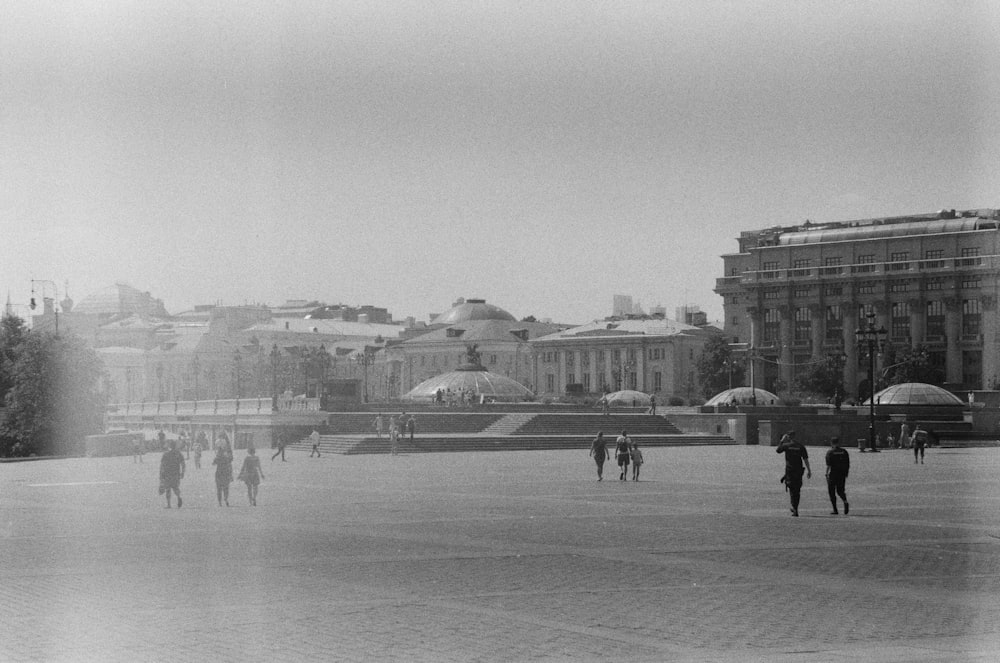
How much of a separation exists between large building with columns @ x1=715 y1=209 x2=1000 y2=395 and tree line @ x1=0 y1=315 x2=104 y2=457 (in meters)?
64.3

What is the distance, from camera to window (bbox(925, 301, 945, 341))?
12556 centimetres

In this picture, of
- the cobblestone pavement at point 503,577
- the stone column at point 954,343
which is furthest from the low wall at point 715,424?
the stone column at point 954,343

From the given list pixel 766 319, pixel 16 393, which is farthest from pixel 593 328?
pixel 16 393

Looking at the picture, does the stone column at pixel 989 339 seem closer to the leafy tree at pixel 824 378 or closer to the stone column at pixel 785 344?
the leafy tree at pixel 824 378

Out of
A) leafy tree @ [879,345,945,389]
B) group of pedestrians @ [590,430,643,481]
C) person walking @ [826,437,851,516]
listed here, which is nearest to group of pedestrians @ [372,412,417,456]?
group of pedestrians @ [590,430,643,481]

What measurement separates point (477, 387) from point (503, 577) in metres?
96.9

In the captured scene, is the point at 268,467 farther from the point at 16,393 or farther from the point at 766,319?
Answer: the point at 766,319

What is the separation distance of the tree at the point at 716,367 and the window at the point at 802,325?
250 inches

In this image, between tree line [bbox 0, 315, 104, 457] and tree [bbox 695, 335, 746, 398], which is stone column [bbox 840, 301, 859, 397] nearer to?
tree [bbox 695, 335, 746, 398]

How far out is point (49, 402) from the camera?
66500 mm

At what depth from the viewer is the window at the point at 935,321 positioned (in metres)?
126

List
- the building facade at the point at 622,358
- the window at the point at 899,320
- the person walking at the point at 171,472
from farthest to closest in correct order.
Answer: the building facade at the point at 622,358 < the window at the point at 899,320 < the person walking at the point at 171,472

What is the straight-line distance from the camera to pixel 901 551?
1812cm

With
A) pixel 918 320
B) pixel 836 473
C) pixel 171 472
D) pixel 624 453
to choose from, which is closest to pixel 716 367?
pixel 918 320
